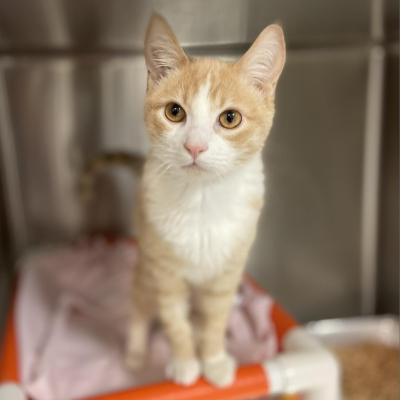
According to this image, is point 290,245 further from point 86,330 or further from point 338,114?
point 86,330

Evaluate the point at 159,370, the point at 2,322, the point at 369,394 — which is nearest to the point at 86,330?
the point at 159,370

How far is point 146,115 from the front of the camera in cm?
64

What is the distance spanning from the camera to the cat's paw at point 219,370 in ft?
2.59

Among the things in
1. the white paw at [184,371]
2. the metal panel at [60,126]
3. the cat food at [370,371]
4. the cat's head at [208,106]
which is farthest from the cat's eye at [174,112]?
the cat food at [370,371]

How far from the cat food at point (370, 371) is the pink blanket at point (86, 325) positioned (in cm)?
33

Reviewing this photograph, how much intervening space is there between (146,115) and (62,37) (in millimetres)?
665

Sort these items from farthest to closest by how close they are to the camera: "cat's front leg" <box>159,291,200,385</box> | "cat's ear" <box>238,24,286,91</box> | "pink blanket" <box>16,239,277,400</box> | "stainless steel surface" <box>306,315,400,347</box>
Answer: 1. "stainless steel surface" <box>306,315,400,347</box>
2. "pink blanket" <box>16,239,277,400</box>
3. "cat's front leg" <box>159,291,200,385</box>
4. "cat's ear" <box>238,24,286,91</box>

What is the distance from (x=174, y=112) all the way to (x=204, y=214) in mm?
184

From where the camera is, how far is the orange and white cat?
1.93ft

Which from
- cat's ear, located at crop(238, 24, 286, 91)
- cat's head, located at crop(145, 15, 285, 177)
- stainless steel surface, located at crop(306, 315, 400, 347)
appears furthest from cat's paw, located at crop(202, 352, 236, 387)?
stainless steel surface, located at crop(306, 315, 400, 347)

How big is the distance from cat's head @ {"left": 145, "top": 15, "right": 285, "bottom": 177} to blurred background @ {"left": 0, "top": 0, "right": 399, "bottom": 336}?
0.27 meters

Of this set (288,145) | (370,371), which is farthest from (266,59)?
(370,371)

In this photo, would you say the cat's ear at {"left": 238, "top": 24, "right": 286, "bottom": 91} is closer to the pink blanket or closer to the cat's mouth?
the cat's mouth

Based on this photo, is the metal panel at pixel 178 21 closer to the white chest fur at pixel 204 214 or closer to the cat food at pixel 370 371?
the white chest fur at pixel 204 214
